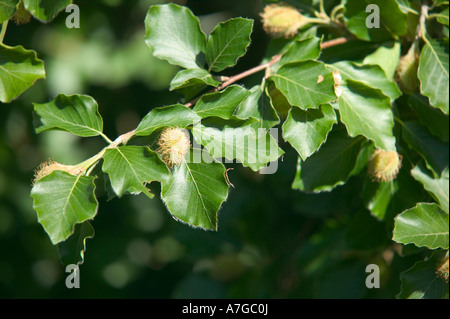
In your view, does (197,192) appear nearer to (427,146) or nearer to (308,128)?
(308,128)

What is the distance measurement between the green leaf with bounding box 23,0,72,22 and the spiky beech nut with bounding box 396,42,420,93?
2.46 feet

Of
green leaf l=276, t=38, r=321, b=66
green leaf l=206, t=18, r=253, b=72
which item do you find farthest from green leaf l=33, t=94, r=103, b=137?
green leaf l=276, t=38, r=321, b=66

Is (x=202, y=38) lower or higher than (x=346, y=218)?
higher

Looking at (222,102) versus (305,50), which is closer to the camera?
(222,102)

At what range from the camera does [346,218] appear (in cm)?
166

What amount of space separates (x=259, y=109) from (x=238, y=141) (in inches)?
4.3

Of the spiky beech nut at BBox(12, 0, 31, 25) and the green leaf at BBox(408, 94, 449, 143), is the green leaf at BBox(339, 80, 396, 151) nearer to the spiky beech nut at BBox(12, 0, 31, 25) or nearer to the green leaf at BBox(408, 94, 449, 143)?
the green leaf at BBox(408, 94, 449, 143)

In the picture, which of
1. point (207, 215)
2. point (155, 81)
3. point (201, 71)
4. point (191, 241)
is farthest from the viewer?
point (155, 81)

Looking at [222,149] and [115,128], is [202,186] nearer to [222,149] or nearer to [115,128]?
[222,149]

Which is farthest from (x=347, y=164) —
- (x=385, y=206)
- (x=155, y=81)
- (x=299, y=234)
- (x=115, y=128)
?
(x=115, y=128)

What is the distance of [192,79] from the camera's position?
1025 millimetres

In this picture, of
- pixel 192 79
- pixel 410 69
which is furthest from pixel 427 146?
pixel 192 79

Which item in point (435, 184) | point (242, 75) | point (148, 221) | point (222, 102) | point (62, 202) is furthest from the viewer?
point (148, 221)

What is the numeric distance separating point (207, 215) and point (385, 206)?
0.52 metres
